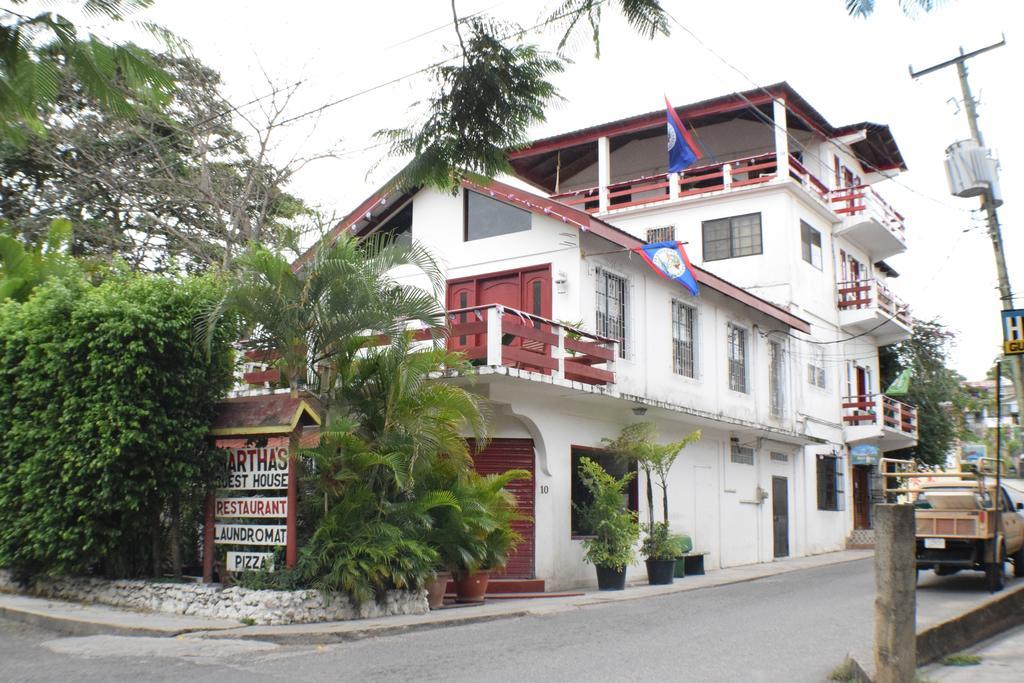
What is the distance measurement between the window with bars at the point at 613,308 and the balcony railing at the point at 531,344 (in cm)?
79

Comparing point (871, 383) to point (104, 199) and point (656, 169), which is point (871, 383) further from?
point (104, 199)

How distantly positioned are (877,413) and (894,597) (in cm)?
2223

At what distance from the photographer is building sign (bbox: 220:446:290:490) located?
1166 centimetres

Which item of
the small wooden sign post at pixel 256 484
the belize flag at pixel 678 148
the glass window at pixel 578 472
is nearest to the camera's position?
the small wooden sign post at pixel 256 484

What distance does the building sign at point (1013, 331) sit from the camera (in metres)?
11.2

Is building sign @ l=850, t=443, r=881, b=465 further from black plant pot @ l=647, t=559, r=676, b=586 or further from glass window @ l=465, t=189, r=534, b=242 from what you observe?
glass window @ l=465, t=189, r=534, b=242

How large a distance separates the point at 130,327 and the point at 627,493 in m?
10.2

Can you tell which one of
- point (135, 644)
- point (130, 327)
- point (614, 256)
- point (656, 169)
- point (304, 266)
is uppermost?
point (656, 169)

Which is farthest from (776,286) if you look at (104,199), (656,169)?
(104,199)

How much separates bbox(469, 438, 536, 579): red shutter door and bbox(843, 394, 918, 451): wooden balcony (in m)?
15.6

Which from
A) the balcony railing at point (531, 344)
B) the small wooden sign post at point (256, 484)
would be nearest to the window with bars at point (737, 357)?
the balcony railing at point (531, 344)

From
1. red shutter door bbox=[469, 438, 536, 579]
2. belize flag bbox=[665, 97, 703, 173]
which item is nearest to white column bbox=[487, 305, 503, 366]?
red shutter door bbox=[469, 438, 536, 579]

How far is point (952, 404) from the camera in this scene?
34062mm

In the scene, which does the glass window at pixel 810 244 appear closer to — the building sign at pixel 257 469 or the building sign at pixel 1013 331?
the building sign at pixel 1013 331
